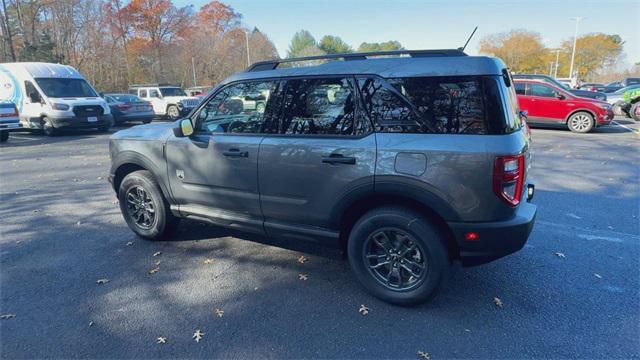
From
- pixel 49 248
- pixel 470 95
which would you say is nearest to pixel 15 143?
pixel 49 248

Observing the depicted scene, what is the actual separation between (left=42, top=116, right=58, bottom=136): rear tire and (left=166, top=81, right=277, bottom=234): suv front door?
1268cm

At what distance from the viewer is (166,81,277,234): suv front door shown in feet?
11.8

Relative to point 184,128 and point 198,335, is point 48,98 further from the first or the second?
point 198,335

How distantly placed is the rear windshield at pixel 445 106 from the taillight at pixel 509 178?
219mm

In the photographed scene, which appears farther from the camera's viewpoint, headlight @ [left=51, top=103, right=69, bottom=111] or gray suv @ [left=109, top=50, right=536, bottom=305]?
headlight @ [left=51, top=103, right=69, bottom=111]

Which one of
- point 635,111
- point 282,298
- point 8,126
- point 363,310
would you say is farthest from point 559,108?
point 8,126

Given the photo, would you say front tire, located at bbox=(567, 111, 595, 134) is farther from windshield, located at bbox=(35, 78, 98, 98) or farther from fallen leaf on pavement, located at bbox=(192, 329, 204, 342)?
windshield, located at bbox=(35, 78, 98, 98)

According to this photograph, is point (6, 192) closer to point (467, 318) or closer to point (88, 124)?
point (467, 318)

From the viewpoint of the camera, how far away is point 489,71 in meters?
2.75

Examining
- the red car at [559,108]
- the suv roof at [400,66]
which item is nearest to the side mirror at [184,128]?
the suv roof at [400,66]

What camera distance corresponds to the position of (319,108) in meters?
3.32

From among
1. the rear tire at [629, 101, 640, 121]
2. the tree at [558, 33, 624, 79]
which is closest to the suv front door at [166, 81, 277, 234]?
the rear tire at [629, 101, 640, 121]

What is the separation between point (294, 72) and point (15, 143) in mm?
13481

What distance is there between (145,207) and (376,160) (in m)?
2.85
